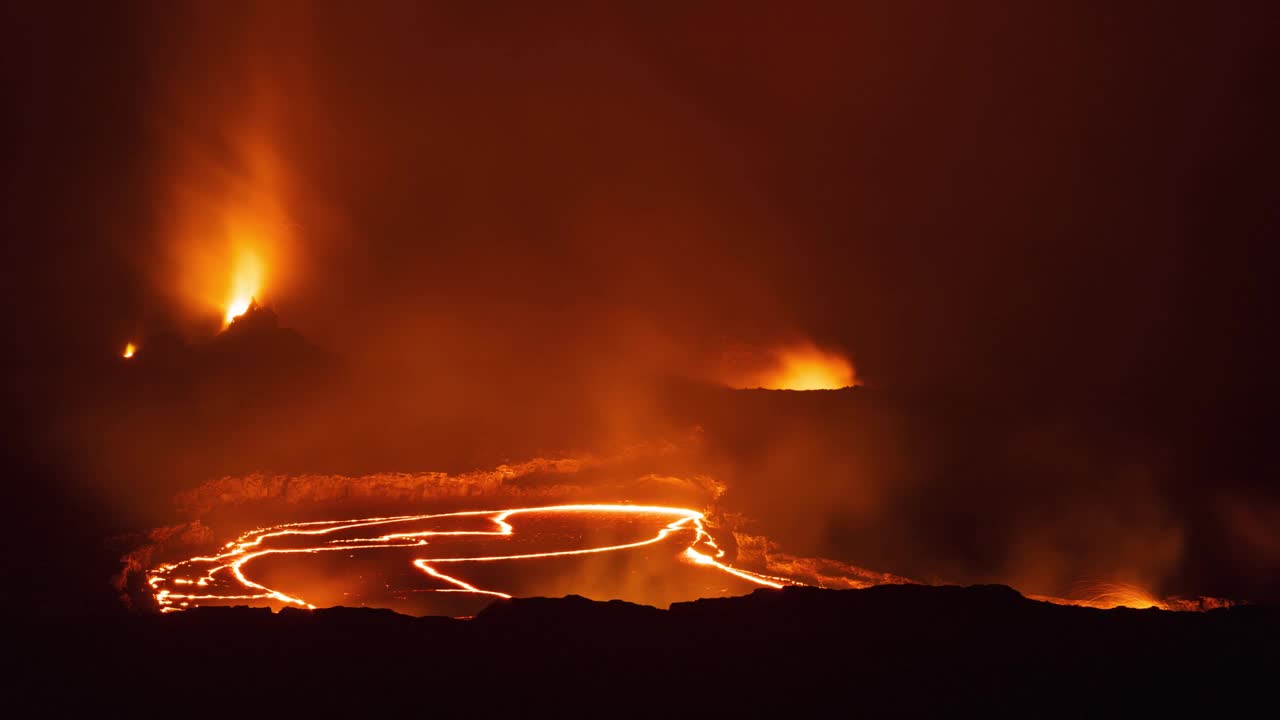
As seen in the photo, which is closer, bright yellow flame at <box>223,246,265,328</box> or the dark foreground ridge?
the dark foreground ridge

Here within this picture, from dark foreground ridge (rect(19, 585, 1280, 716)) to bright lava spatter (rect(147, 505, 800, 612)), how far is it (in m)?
5.24

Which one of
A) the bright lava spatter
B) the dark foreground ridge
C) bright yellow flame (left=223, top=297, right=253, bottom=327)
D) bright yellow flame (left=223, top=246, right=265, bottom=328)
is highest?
bright yellow flame (left=223, top=246, right=265, bottom=328)

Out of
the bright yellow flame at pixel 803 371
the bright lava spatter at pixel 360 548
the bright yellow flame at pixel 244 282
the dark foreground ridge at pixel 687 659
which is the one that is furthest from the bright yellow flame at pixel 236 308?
the dark foreground ridge at pixel 687 659

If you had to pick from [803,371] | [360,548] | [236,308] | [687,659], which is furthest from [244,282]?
[687,659]

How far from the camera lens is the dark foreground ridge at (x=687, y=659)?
13.8ft

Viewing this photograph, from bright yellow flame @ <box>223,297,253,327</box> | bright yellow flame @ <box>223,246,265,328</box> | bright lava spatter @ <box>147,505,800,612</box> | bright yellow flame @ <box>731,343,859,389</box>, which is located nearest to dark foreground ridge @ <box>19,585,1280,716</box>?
bright lava spatter @ <box>147,505,800,612</box>

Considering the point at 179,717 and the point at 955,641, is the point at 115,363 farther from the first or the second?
the point at 955,641

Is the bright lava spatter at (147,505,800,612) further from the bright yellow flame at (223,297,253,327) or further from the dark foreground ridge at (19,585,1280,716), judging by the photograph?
the bright yellow flame at (223,297,253,327)

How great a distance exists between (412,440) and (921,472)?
33.8 ft

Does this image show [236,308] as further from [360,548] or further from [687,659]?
[687,659]

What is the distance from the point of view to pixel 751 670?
448cm

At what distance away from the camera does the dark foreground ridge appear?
421cm

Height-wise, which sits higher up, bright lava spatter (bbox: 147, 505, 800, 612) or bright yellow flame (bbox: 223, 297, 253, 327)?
bright yellow flame (bbox: 223, 297, 253, 327)

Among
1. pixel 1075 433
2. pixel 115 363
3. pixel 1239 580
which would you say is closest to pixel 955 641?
pixel 1239 580
